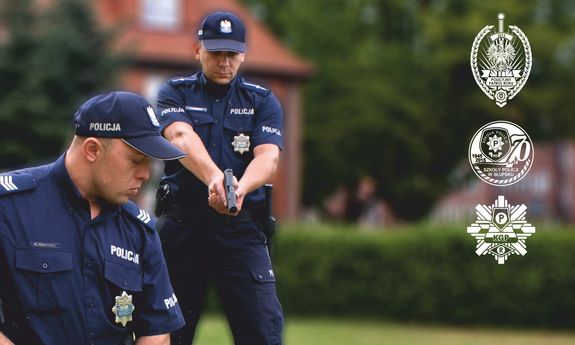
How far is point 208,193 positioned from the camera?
659cm

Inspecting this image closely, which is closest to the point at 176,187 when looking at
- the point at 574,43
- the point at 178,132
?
the point at 178,132

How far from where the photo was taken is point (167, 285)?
16.7 feet

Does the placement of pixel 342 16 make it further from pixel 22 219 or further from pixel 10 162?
pixel 22 219

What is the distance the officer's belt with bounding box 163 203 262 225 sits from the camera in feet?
21.9

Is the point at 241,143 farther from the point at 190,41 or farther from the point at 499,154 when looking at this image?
the point at 190,41

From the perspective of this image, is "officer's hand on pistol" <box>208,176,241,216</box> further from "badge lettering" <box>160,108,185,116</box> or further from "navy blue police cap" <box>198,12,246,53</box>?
"navy blue police cap" <box>198,12,246,53</box>

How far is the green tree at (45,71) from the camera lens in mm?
25734

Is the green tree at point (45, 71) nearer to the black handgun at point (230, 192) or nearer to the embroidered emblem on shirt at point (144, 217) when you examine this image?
the black handgun at point (230, 192)

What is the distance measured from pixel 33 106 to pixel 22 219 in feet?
70.1

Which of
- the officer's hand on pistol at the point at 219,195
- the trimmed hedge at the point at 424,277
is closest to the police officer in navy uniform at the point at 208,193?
the officer's hand on pistol at the point at 219,195

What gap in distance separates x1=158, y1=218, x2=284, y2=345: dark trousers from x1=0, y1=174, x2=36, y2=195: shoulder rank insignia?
2.05 metres

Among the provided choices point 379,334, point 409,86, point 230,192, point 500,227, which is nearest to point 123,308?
point 230,192

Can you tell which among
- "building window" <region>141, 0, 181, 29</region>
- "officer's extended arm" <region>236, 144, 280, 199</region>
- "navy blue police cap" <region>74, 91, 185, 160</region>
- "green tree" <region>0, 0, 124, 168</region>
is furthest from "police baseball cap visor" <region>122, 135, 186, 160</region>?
"building window" <region>141, 0, 181, 29</region>

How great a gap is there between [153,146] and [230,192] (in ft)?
5.08
